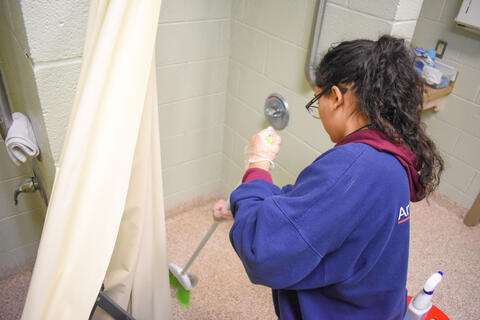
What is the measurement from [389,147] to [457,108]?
1601mm

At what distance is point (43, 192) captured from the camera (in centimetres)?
130

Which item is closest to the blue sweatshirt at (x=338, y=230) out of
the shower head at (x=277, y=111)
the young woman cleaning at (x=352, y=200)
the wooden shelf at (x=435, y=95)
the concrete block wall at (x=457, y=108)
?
the young woman cleaning at (x=352, y=200)

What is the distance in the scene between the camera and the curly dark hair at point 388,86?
0.77m

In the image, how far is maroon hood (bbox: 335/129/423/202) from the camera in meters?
0.75

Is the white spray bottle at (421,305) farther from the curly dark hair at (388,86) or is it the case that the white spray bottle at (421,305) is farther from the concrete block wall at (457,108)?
the concrete block wall at (457,108)

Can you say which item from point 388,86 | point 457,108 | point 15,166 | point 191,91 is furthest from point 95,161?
point 457,108

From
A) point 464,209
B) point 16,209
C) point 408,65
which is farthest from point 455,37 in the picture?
point 16,209

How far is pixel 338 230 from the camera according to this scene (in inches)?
28.4

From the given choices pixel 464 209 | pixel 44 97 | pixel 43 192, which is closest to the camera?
pixel 44 97

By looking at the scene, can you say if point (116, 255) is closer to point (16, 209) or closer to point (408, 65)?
point (16, 209)

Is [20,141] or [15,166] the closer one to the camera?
[20,141]

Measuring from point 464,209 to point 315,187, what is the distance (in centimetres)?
184

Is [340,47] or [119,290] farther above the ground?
[340,47]

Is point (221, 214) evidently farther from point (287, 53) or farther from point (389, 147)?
point (287, 53)
